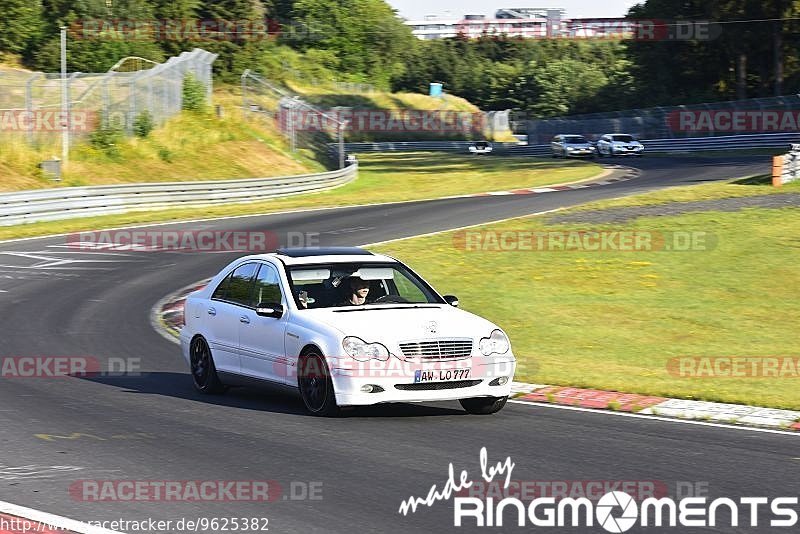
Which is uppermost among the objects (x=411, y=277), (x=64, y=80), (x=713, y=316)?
(x=64, y=80)

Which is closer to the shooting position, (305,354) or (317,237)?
(305,354)

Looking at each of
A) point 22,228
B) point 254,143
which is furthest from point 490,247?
point 254,143

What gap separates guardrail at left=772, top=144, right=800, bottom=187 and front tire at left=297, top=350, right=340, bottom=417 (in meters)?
29.0

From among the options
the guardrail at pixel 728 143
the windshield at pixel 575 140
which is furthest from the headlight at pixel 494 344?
the guardrail at pixel 728 143

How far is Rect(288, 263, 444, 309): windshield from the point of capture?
38.2ft

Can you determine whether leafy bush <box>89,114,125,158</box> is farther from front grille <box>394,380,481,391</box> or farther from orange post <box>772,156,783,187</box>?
front grille <box>394,380,481,391</box>

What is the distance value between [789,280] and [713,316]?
342 centimetres

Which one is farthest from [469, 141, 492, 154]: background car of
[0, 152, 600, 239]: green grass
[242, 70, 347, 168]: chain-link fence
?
[242, 70, 347, 168]: chain-link fence

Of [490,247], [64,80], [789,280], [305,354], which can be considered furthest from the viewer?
[64,80]

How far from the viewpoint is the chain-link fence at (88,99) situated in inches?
1581

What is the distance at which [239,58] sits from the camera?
74.4 m

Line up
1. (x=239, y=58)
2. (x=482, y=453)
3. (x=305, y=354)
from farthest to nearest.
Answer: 1. (x=239, y=58)
2. (x=305, y=354)
3. (x=482, y=453)

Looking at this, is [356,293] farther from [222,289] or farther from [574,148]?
[574,148]

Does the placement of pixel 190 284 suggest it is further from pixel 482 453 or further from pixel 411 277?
pixel 482 453
